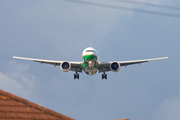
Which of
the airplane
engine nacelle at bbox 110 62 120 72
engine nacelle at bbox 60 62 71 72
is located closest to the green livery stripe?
the airplane

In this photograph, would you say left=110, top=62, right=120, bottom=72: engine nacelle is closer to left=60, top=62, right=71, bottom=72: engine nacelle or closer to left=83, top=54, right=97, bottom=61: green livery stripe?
left=83, top=54, right=97, bottom=61: green livery stripe

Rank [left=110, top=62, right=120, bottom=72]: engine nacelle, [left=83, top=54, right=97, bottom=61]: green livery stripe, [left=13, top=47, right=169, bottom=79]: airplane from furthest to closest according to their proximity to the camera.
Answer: [left=110, top=62, right=120, bottom=72]: engine nacelle
[left=13, top=47, right=169, bottom=79]: airplane
[left=83, top=54, right=97, bottom=61]: green livery stripe

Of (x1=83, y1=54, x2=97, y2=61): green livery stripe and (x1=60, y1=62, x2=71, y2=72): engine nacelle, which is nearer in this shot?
Answer: (x1=83, y1=54, x2=97, y2=61): green livery stripe

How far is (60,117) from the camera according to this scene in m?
13.4

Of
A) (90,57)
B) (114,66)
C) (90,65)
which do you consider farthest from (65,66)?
(114,66)

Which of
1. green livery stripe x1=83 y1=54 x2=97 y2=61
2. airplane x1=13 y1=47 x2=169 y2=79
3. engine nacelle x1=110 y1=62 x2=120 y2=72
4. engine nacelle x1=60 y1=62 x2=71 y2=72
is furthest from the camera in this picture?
engine nacelle x1=110 y1=62 x2=120 y2=72

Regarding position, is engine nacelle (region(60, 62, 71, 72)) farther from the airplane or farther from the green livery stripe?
the green livery stripe

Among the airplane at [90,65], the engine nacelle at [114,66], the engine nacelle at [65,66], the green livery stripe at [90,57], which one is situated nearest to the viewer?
the green livery stripe at [90,57]

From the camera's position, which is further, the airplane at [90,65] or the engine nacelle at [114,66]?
the engine nacelle at [114,66]

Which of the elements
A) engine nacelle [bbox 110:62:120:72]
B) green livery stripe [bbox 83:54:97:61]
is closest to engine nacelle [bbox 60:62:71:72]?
green livery stripe [bbox 83:54:97:61]

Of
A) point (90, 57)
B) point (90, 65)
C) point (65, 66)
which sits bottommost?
point (90, 65)


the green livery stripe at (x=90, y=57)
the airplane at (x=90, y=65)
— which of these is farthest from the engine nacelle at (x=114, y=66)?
the green livery stripe at (x=90, y=57)

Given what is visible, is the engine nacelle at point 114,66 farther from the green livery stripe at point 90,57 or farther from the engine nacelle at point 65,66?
the engine nacelle at point 65,66

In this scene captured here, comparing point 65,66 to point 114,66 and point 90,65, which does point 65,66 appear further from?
point 114,66
